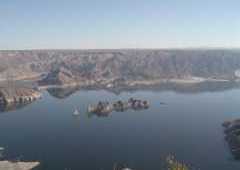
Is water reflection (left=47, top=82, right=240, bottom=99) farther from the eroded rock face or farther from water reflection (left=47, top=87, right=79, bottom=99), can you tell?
the eroded rock face

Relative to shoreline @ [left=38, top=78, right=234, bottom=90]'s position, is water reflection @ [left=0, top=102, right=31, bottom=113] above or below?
below

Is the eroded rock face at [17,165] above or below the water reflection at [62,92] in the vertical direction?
below

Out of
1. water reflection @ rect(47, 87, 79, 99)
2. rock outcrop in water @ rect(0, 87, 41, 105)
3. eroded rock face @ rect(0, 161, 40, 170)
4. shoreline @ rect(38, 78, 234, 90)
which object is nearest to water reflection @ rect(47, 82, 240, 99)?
water reflection @ rect(47, 87, 79, 99)

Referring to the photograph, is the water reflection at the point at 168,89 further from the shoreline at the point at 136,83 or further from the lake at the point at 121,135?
the lake at the point at 121,135

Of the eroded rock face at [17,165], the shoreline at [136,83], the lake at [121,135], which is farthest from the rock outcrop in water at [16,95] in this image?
the eroded rock face at [17,165]

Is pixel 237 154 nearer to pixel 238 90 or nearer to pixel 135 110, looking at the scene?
pixel 135 110

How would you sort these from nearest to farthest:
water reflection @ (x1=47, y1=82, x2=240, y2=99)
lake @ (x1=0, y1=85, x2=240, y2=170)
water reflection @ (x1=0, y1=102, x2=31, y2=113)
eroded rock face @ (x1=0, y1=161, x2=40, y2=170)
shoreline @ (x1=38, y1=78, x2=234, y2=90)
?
eroded rock face @ (x1=0, y1=161, x2=40, y2=170) < lake @ (x1=0, y1=85, x2=240, y2=170) < water reflection @ (x1=0, y1=102, x2=31, y2=113) < water reflection @ (x1=47, y1=82, x2=240, y2=99) < shoreline @ (x1=38, y1=78, x2=234, y2=90)

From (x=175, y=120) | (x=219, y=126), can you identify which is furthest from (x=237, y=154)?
(x=175, y=120)
